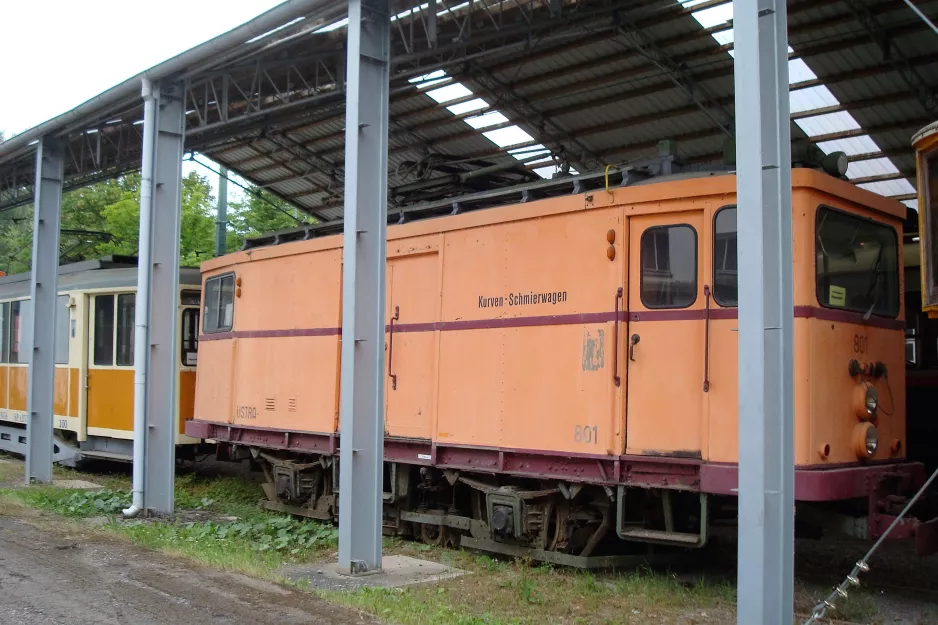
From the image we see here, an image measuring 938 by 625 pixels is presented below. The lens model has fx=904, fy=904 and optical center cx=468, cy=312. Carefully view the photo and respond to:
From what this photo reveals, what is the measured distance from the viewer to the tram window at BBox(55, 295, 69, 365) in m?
15.0

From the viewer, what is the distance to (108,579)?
7176 mm

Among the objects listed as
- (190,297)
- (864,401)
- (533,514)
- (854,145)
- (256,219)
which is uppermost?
(256,219)

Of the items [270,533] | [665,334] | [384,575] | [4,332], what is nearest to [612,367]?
[665,334]

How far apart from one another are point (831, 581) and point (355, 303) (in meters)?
4.82

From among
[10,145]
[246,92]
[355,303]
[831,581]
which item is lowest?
[831,581]

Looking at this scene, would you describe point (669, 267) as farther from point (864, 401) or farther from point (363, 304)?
point (363, 304)

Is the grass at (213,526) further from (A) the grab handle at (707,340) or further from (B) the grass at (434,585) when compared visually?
(A) the grab handle at (707,340)

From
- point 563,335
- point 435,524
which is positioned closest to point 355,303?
point 563,335

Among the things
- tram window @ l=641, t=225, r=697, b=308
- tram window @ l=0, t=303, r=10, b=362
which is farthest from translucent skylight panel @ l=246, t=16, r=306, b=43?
tram window @ l=0, t=303, r=10, b=362

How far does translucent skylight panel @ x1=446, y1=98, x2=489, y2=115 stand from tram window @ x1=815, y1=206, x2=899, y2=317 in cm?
1013

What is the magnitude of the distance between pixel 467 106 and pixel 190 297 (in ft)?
21.3

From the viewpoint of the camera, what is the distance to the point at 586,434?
299 inches

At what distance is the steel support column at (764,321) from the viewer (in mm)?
5211

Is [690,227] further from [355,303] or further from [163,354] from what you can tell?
[163,354]
